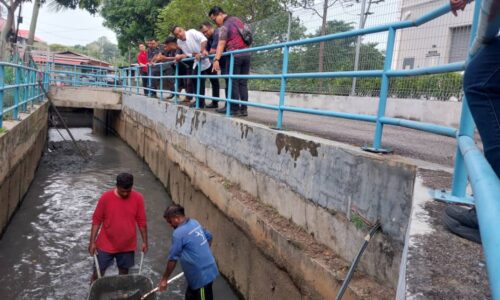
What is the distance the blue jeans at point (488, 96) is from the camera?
153cm

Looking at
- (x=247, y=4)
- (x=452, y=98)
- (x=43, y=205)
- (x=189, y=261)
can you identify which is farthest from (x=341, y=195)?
(x=247, y=4)

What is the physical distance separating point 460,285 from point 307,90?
9.21 meters

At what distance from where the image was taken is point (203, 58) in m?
7.08

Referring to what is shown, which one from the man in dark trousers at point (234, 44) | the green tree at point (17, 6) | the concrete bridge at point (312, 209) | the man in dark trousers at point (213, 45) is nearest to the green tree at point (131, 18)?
the green tree at point (17, 6)

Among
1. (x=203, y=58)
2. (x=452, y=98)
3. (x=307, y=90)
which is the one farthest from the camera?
(x=307, y=90)

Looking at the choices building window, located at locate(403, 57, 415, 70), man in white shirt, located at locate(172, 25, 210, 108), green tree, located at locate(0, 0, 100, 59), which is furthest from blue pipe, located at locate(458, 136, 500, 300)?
green tree, located at locate(0, 0, 100, 59)

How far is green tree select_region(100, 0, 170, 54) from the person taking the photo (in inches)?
994

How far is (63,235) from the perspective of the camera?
640cm

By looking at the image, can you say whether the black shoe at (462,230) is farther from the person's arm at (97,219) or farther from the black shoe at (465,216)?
the person's arm at (97,219)

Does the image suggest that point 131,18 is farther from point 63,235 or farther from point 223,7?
point 63,235

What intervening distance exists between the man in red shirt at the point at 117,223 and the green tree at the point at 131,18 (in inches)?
887

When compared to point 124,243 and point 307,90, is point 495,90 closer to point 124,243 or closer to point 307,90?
point 124,243

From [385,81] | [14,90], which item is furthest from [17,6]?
[385,81]

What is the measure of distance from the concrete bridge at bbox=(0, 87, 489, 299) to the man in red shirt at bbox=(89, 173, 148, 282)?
3.93 feet
